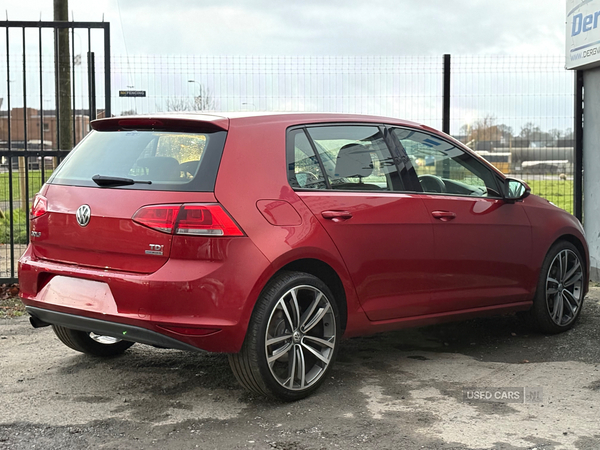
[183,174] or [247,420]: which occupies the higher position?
[183,174]

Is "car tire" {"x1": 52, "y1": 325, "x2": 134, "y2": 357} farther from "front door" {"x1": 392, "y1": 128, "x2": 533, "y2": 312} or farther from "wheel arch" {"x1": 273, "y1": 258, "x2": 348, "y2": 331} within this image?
"front door" {"x1": 392, "y1": 128, "x2": 533, "y2": 312}

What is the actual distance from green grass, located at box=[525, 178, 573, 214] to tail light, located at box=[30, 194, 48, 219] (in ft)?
24.1

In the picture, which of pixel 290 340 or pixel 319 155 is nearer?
pixel 290 340

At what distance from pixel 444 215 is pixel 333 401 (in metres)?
1.54

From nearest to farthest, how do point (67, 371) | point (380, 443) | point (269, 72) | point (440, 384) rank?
point (380, 443) → point (440, 384) → point (67, 371) → point (269, 72)

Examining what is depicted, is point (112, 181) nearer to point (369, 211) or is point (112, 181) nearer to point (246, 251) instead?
point (246, 251)

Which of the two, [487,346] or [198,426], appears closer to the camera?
[198,426]

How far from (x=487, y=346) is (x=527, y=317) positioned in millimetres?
477

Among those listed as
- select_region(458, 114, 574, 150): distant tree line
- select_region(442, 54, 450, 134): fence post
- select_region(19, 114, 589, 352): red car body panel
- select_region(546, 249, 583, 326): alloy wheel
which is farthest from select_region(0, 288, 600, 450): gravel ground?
select_region(458, 114, 574, 150): distant tree line

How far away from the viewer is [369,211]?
468cm

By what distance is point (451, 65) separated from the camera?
9500mm

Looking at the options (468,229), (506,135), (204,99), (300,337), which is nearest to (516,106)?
(506,135)

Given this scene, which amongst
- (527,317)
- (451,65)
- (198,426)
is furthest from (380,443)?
(451,65)

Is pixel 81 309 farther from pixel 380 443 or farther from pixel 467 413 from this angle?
pixel 467 413
